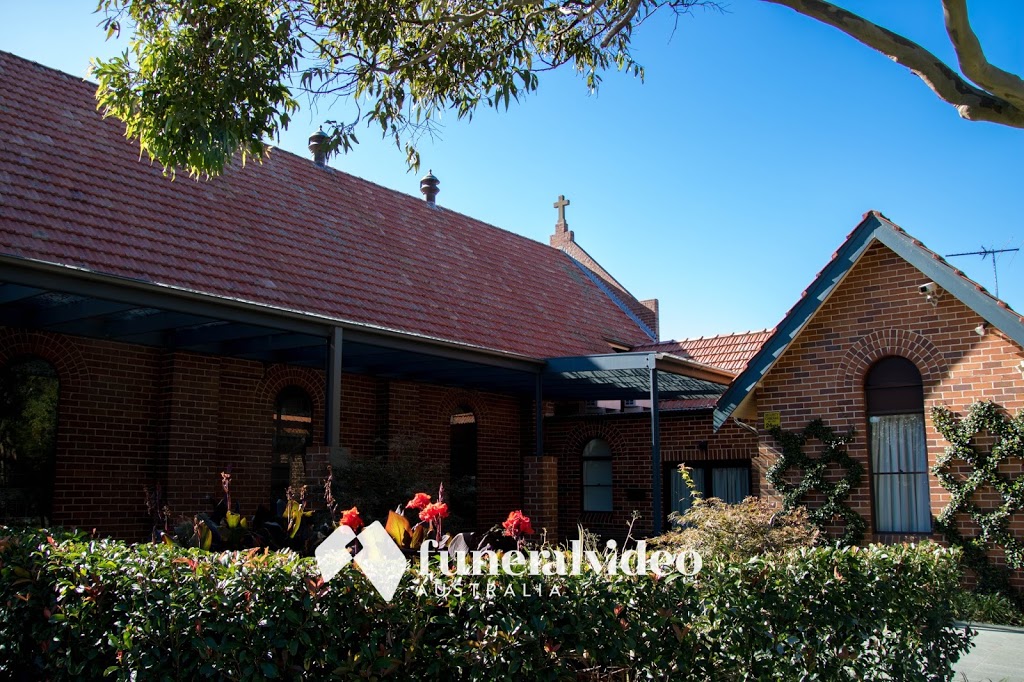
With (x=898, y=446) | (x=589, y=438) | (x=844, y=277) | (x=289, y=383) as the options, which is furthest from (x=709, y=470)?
(x=289, y=383)

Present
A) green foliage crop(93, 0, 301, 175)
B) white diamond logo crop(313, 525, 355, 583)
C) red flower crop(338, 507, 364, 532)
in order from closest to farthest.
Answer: white diamond logo crop(313, 525, 355, 583)
red flower crop(338, 507, 364, 532)
green foliage crop(93, 0, 301, 175)

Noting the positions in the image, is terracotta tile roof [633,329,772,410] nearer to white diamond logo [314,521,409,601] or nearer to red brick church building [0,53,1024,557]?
red brick church building [0,53,1024,557]

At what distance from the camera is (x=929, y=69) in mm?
6246

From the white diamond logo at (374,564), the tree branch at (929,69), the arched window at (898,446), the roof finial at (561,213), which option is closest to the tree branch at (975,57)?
the tree branch at (929,69)

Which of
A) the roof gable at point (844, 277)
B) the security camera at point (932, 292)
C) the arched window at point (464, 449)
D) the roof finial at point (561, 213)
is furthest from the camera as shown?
the roof finial at point (561, 213)

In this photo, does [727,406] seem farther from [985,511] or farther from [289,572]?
[289,572]

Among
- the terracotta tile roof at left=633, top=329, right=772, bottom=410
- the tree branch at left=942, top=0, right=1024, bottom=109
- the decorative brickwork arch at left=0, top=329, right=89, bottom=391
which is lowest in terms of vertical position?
the decorative brickwork arch at left=0, top=329, right=89, bottom=391

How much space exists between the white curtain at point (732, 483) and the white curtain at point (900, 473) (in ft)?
14.9

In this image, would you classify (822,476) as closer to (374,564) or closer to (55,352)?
(374,564)

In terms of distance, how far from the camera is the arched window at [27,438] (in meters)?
10.7

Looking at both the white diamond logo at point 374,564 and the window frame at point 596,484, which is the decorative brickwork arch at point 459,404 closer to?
the window frame at point 596,484

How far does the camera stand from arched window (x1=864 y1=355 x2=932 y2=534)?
38.0ft

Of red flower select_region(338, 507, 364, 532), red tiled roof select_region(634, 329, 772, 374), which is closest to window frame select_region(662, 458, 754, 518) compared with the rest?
red tiled roof select_region(634, 329, 772, 374)

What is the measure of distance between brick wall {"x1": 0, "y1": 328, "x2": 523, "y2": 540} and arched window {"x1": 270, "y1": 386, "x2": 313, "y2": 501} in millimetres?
159
